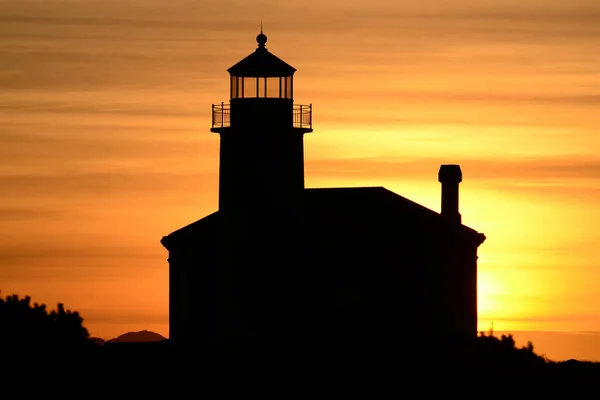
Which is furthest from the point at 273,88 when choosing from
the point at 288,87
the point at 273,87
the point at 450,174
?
the point at 450,174

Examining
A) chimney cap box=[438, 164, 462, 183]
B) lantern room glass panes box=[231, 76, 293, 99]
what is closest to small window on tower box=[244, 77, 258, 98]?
lantern room glass panes box=[231, 76, 293, 99]

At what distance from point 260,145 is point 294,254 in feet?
12.9

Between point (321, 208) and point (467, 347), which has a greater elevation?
point (321, 208)

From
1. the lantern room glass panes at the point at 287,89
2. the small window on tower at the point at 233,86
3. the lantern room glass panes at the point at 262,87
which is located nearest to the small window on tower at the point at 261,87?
the lantern room glass panes at the point at 262,87

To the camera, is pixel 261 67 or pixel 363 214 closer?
pixel 363 214

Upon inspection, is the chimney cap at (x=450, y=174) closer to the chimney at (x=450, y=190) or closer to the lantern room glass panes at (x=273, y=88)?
the chimney at (x=450, y=190)

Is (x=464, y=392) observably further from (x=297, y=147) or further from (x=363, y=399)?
(x=297, y=147)

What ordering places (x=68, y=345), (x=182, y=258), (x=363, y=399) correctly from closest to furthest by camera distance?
1. (x=363, y=399)
2. (x=68, y=345)
3. (x=182, y=258)

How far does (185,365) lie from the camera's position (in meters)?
62.8

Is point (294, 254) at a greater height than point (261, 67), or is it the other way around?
point (261, 67)

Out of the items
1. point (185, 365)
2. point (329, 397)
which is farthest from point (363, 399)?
point (185, 365)

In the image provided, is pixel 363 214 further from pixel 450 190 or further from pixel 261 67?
pixel 261 67

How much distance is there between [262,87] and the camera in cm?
7069

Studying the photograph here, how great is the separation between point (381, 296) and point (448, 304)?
2162mm
